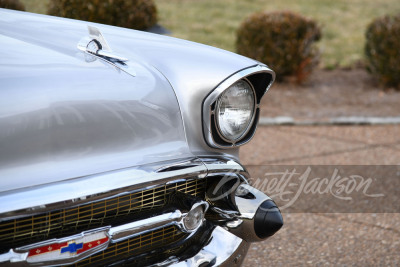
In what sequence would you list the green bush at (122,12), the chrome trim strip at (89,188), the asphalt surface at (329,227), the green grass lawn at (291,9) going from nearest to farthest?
1. the chrome trim strip at (89,188)
2. the asphalt surface at (329,227)
3. the green bush at (122,12)
4. the green grass lawn at (291,9)

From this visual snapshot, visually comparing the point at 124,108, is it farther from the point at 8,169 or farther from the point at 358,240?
the point at 358,240

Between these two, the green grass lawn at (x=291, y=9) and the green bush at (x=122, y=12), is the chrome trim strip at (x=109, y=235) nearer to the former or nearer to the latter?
the green bush at (x=122, y=12)

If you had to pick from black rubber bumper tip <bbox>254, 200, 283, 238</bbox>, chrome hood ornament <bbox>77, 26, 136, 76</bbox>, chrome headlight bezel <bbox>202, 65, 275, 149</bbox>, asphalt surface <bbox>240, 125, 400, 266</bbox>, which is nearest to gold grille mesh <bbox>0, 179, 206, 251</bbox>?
chrome headlight bezel <bbox>202, 65, 275, 149</bbox>

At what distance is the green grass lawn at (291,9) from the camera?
936 centimetres

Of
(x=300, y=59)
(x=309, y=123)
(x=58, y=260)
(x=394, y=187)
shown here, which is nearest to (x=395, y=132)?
(x=309, y=123)

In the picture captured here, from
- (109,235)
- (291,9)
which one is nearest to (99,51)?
(109,235)

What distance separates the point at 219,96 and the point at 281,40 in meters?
4.87

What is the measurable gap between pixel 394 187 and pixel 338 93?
3.04 meters

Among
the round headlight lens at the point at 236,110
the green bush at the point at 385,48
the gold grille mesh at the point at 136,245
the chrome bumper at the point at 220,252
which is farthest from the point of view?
the green bush at the point at 385,48

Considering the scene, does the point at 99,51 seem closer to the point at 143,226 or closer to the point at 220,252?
the point at 143,226

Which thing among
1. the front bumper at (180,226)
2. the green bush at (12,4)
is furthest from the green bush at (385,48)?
the front bumper at (180,226)

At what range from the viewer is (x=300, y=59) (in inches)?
261

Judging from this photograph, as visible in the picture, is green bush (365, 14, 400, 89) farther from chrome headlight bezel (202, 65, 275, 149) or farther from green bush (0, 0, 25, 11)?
chrome headlight bezel (202, 65, 275, 149)

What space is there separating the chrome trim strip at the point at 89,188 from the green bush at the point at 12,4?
1465mm
